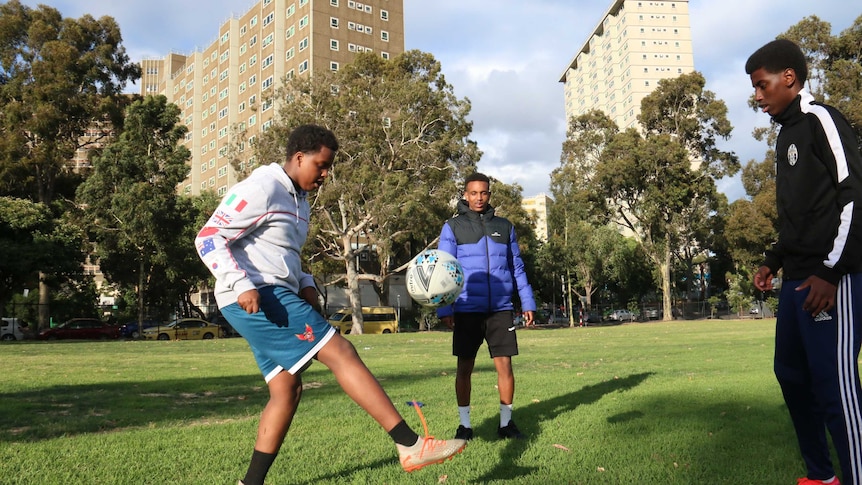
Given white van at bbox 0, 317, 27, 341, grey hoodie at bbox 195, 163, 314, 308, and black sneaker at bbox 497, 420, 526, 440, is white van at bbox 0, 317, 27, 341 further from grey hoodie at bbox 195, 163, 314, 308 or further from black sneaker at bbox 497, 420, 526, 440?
grey hoodie at bbox 195, 163, 314, 308

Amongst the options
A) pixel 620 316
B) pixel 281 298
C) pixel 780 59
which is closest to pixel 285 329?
pixel 281 298

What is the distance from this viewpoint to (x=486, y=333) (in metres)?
5.35

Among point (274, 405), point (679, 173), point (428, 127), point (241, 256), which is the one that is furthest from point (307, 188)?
point (679, 173)

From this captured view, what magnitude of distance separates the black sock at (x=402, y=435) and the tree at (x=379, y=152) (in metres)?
28.7

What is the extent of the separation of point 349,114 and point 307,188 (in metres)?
30.3

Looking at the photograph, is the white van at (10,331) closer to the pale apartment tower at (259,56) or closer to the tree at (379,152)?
the tree at (379,152)

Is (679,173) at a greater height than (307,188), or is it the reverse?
(679,173)

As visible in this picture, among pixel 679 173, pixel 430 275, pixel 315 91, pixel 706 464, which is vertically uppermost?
pixel 315 91

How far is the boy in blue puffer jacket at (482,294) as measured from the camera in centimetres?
521

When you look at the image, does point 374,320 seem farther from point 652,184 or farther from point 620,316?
point 620,316

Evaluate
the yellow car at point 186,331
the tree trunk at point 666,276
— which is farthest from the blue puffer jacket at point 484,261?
the tree trunk at point 666,276

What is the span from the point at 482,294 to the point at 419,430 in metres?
1.30

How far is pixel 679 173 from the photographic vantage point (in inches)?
1686

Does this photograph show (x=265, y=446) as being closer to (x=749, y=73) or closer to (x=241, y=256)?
(x=241, y=256)
